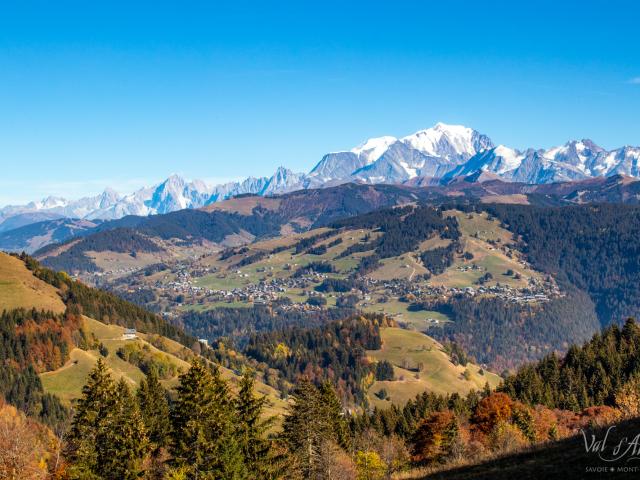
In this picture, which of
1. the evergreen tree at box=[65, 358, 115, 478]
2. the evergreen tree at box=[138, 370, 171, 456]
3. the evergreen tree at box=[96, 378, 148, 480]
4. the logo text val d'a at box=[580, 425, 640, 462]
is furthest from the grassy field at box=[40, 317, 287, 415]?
the logo text val d'a at box=[580, 425, 640, 462]

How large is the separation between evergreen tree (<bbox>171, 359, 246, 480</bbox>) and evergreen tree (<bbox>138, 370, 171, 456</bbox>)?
2503 cm

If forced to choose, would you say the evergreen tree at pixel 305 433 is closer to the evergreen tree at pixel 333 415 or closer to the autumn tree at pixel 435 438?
the evergreen tree at pixel 333 415

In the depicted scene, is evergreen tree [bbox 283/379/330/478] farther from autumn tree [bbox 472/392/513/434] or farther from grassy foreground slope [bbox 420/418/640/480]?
autumn tree [bbox 472/392/513/434]

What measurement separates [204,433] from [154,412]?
33212mm

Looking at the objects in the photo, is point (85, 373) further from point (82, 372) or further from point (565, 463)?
point (565, 463)

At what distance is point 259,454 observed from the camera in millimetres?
60938

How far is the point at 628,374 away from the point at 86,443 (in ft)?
384

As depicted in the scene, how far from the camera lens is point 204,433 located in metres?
62.0

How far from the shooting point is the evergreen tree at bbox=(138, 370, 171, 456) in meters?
88.8

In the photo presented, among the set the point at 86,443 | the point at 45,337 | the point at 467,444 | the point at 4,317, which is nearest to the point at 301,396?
the point at 86,443

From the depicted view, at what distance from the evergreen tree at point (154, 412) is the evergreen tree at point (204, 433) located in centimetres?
2503

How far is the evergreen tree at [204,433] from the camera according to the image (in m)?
57.5

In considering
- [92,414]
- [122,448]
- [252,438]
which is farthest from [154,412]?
[252,438]

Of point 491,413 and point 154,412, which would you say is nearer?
point 154,412
